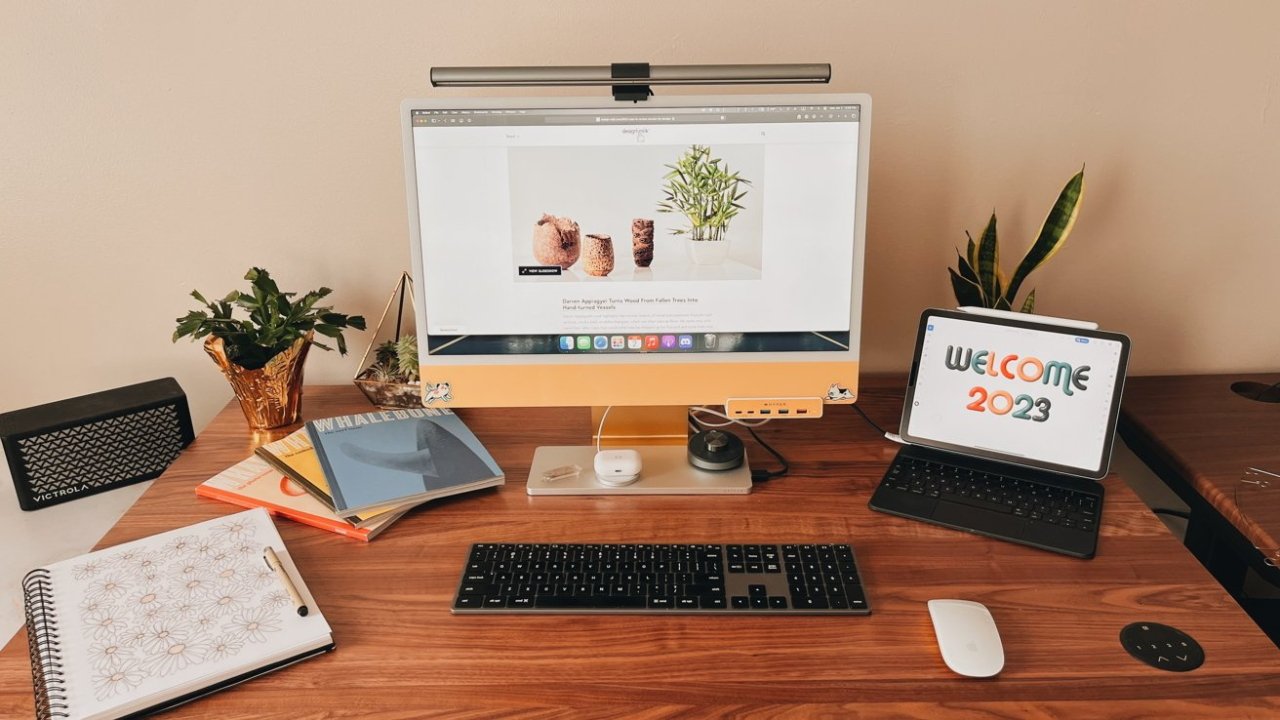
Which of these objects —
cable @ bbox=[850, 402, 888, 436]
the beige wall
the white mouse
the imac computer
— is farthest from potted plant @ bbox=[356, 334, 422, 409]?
the white mouse

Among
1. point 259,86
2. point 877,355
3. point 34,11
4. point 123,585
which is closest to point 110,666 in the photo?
point 123,585

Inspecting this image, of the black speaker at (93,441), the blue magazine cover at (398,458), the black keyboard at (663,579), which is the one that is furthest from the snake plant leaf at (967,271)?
the black speaker at (93,441)

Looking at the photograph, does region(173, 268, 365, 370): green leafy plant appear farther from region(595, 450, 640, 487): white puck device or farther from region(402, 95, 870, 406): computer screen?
region(595, 450, 640, 487): white puck device

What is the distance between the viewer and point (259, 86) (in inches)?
52.6

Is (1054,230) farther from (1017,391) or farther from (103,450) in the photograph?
(103,450)

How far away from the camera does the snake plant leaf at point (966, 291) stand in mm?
1315

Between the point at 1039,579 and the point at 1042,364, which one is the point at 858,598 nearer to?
the point at 1039,579

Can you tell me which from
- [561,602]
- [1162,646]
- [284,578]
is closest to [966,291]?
[1162,646]

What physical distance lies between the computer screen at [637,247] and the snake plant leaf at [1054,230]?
1.13 ft

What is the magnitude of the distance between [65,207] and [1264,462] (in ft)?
5.97

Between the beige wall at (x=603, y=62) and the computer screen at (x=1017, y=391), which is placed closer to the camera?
the computer screen at (x=1017, y=391)

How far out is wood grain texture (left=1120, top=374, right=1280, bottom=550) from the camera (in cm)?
108

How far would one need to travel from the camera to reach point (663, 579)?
0.94 metres

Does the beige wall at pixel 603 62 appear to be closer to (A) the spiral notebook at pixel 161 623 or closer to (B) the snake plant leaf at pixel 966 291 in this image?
(B) the snake plant leaf at pixel 966 291
